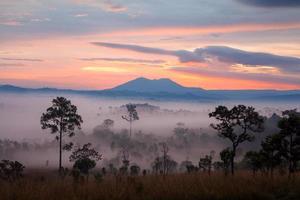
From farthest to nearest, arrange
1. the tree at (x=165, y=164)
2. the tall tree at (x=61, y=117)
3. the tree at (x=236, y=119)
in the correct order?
1. the tree at (x=165, y=164)
2. the tall tree at (x=61, y=117)
3. the tree at (x=236, y=119)

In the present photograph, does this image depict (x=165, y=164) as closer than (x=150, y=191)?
No

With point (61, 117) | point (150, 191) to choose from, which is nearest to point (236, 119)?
point (150, 191)

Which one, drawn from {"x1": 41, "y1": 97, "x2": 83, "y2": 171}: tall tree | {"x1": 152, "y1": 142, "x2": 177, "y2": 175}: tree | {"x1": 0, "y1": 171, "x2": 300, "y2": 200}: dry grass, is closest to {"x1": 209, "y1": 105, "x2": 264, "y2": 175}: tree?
{"x1": 0, "y1": 171, "x2": 300, "y2": 200}: dry grass

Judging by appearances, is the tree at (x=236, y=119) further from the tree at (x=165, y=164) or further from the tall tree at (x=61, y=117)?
the tall tree at (x=61, y=117)

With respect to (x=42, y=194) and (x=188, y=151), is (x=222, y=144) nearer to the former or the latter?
(x=188, y=151)

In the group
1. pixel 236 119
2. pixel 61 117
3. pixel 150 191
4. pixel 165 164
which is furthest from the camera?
pixel 165 164

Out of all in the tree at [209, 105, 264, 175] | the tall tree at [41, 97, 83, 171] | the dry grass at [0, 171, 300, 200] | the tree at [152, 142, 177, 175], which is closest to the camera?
the dry grass at [0, 171, 300, 200]

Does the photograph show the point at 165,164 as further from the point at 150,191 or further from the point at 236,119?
the point at 150,191

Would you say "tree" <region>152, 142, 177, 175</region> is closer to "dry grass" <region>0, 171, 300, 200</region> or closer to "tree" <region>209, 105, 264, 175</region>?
"tree" <region>209, 105, 264, 175</region>

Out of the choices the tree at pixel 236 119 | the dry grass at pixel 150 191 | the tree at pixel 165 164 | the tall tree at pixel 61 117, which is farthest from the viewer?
the tree at pixel 165 164

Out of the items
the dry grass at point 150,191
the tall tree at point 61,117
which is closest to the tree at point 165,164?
the tall tree at point 61,117

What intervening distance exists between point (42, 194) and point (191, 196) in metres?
5.02

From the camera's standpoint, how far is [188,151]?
186 m

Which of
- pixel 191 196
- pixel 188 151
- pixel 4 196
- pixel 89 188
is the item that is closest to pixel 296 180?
pixel 191 196
